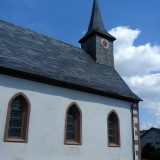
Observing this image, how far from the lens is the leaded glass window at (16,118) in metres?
8.70

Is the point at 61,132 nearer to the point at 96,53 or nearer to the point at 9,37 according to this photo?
the point at 9,37

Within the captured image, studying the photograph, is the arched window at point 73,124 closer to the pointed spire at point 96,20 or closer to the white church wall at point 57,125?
the white church wall at point 57,125

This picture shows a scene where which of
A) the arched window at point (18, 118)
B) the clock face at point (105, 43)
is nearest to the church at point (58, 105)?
the arched window at point (18, 118)

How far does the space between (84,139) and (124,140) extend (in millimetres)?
2997

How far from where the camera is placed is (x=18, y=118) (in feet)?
29.4

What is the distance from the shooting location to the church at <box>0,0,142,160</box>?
873 cm

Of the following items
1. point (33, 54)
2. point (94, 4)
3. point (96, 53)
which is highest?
point (94, 4)

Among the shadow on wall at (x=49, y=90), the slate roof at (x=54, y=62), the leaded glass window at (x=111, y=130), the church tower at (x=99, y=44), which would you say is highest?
the church tower at (x=99, y=44)

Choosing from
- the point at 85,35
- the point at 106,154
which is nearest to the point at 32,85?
the point at 106,154

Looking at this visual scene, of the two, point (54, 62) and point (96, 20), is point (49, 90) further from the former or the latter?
point (96, 20)

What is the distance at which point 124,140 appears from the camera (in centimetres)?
1208

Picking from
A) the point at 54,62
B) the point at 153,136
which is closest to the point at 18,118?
the point at 54,62

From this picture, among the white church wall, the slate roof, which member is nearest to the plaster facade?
the slate roof

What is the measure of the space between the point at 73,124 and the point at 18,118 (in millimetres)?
2968
